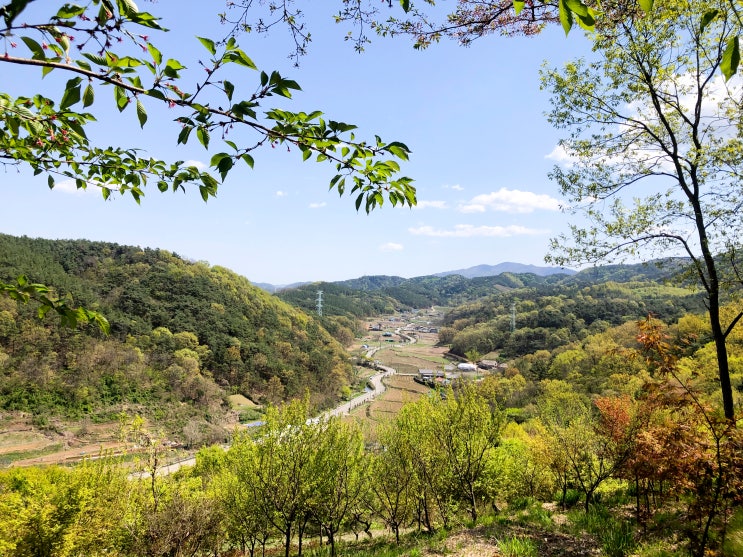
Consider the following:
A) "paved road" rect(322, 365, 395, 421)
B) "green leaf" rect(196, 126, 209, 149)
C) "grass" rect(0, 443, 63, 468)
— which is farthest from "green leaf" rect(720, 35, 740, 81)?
"paved road" rect(322, 365, 395, 421)

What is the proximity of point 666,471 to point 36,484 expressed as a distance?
984 inches

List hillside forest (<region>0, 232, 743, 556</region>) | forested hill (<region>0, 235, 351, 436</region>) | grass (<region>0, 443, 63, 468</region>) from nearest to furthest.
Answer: hillside forest (<region>0, 232, 743, 556</region>), grass (<region>0, 443, 63, 468</region>), forested hill (<region>0, 235, 351, 436</region>)

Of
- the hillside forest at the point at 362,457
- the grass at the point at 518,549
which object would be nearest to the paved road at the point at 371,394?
the hillside forest at the point at 362,457

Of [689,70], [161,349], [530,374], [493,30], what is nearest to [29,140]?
[493,30]

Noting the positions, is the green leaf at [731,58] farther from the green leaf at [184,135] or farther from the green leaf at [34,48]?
the green leaf at [34,48]

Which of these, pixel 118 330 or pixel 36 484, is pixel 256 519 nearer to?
pixel 36 484

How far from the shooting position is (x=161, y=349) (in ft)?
200

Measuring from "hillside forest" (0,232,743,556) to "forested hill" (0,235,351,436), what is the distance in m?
0.38

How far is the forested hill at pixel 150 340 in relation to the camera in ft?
157

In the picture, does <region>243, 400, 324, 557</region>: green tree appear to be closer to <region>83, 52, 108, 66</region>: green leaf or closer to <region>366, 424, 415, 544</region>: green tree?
<region>366, 424, 415, 544</region>: green tree

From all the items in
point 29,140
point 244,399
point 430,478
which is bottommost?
point 244,399

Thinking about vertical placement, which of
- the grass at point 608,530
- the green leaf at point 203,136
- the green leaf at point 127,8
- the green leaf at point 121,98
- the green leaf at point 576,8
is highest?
the green leaf at point 127,8

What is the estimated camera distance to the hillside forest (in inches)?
253

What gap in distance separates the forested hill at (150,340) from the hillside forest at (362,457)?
1.24ft
